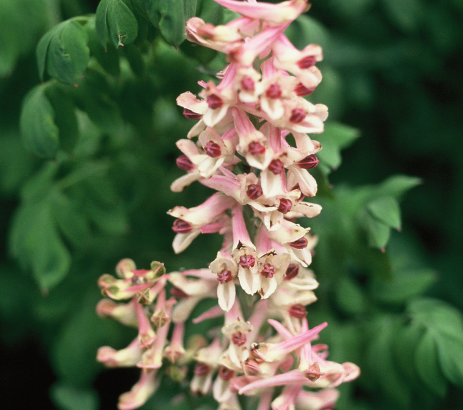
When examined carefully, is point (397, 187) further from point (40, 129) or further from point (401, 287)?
point (40, 129)

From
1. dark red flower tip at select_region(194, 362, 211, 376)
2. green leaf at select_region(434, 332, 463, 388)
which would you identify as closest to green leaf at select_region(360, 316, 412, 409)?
green leaf at select_region(434, 332, 463, 388)

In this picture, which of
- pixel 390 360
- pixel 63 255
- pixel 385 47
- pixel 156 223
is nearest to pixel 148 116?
pixel 63 255

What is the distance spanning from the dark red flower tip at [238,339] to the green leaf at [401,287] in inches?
50.2

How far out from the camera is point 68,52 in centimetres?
172

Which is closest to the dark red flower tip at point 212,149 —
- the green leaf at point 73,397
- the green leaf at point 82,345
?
the green leaf at point 82,345

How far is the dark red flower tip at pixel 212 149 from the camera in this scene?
1379 mm

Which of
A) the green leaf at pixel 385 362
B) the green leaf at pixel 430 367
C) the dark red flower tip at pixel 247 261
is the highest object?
the dark red flower tip at pixel 247 261

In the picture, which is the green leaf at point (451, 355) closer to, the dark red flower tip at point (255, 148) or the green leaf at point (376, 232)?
the green leaf at point (376, 232)

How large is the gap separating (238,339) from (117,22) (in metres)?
1.06

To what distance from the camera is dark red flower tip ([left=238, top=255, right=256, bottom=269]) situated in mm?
1422

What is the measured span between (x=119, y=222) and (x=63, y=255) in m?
0.31

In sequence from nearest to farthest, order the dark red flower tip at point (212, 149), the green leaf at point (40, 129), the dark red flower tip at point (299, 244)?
1. the dark red flower tip at point (212, 149)
2. the dark red flower tip at point (299, 244)
3. the green leaf at point (40, 129)

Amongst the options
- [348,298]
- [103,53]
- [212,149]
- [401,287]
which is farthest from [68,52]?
[401,287]

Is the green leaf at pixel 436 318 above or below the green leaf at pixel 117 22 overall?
below
